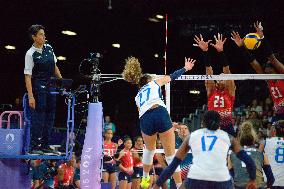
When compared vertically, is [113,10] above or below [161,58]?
above

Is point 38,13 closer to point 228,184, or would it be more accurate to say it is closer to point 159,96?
point 159,96

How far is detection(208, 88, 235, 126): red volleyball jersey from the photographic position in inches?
398

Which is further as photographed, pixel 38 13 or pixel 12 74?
pixel 12 74

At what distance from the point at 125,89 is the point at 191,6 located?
431 centimetres

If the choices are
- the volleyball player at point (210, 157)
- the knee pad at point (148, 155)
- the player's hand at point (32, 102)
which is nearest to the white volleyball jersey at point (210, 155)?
the volleyball player at point (210, 157)

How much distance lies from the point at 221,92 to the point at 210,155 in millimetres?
4318

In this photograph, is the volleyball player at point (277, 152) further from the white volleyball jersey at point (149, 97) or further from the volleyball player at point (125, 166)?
the volleyball player at point (125, 166)

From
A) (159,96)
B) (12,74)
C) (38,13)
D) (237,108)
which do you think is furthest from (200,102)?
(12,74)

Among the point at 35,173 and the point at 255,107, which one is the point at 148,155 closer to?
the point at 35,173

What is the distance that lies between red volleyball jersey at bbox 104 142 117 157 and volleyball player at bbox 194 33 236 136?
3.18 meters

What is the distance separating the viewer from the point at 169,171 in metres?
6.42

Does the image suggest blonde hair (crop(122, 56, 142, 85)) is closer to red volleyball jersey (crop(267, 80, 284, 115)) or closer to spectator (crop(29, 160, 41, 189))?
red volleyball jersey (crop(267, 80, 284, 115))

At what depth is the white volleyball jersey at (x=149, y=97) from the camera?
8445 mm

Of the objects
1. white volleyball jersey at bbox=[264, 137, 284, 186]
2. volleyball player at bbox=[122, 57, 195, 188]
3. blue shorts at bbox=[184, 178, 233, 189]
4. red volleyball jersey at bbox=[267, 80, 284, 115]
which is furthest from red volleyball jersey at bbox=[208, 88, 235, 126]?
blue shorts at bbox=[184, 178, 233, 189]
